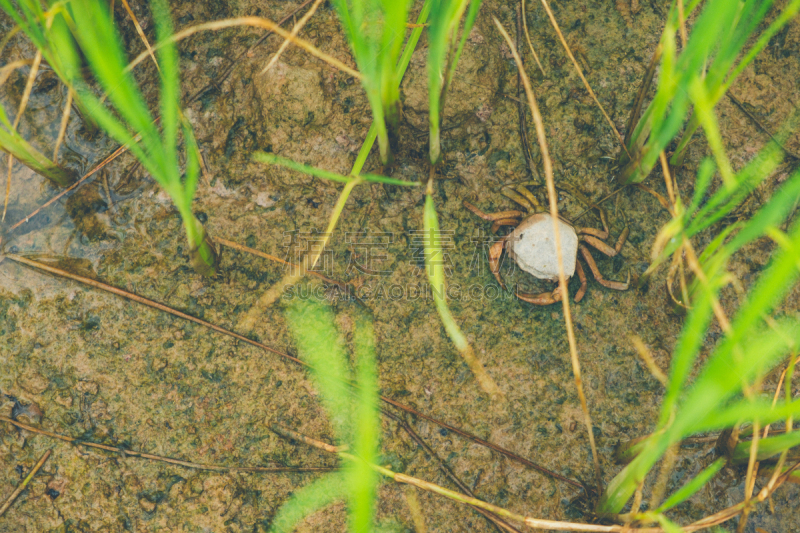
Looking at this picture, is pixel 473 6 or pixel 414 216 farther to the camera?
pixel 414 216

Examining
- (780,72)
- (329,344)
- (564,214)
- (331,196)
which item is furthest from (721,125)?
(329,344)

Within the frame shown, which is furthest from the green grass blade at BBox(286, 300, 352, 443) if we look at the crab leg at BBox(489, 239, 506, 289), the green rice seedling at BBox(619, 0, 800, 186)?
the green rice seedling at BBox(619, 0, 800, 186)

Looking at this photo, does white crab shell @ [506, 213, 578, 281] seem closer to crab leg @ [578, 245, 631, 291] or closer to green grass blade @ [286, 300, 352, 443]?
crab leg @ [578, 245, 631, 291]

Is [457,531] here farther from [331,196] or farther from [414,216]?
[331,196]

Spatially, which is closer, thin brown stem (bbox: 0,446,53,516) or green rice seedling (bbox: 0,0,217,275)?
green rice seedling (bbox: 0,0,217,275)

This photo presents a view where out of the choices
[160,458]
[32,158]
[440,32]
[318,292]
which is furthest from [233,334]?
[440,32]

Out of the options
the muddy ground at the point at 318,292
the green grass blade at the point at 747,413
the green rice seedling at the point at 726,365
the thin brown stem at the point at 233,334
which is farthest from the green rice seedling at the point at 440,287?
the green grass blade at the point at 747,413

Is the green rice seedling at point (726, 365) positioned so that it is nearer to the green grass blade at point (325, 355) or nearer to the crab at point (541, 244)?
the crab at point (541, 244)
